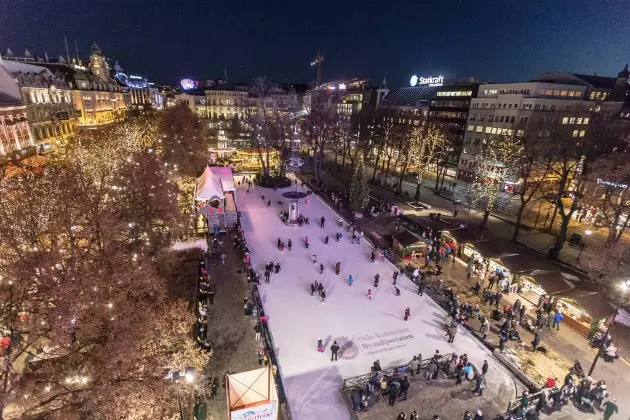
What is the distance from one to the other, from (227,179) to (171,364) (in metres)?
24.9

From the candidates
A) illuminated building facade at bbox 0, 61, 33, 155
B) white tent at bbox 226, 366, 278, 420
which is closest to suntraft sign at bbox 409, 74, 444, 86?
illuminated building facade at bbox 0, 61, 33, 155

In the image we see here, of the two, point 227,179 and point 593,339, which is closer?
point 593,339

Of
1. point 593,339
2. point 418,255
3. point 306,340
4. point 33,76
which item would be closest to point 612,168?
point 593,339

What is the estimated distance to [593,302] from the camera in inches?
709

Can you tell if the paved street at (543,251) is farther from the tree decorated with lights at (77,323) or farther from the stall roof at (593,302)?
the tree decorated with lights at (77,323)

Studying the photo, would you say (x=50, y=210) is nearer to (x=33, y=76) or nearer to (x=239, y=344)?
(x=239, y=344)

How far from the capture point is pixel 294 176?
4941 centimetres

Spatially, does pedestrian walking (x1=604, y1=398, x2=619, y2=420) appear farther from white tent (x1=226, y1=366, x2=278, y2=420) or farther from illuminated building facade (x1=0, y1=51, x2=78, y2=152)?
illuminated building facade (x1=0, y1=51, x2=78, y2=152)

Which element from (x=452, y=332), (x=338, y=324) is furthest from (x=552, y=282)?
(x=338, y=324)

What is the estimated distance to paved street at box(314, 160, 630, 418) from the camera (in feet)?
50.2

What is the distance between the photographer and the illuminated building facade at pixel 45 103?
40750 millimetres

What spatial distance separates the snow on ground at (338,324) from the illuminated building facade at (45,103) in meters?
36.6

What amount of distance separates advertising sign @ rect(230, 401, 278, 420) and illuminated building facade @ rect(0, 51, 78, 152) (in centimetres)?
4498

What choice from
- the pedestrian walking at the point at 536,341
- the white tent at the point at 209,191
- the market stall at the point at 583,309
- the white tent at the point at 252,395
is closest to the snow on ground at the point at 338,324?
the pedestrian walking at the point at 536,341
